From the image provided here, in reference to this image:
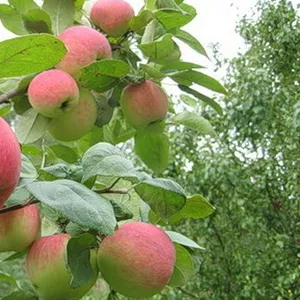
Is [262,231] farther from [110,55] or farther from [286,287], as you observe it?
[110,55]

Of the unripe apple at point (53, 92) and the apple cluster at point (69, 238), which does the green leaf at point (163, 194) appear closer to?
the apple cluster at point (69, 238)

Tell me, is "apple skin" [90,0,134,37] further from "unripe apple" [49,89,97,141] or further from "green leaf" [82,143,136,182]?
"green leaf" [82,143,136,182]

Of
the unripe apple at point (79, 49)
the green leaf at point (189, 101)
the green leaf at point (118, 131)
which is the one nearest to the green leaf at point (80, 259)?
the unripe apple at point (79, 49)

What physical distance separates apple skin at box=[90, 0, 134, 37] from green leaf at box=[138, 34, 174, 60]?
0.27 ft

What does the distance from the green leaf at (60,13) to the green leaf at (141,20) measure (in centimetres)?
8

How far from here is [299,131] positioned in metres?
2.37

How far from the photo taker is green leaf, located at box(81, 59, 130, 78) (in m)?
0.69

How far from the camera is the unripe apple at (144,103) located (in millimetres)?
793

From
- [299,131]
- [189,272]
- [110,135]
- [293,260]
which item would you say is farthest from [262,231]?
[189,272]

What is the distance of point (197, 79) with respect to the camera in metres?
0.81

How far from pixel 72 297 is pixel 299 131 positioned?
6.04 feet

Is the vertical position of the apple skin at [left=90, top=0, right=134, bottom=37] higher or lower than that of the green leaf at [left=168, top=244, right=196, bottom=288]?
higher

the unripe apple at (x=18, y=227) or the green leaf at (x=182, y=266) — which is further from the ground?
the unripe apple at (x=18, y=227)

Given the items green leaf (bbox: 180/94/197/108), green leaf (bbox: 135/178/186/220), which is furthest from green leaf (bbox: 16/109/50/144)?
green leaf (bbox: 180/94/197/108)
